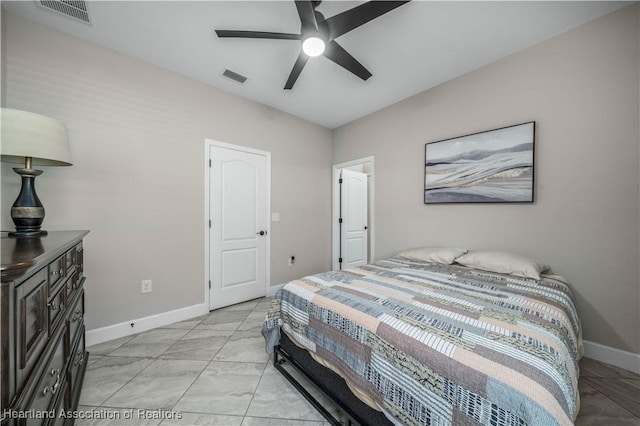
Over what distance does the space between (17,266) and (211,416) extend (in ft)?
4.10

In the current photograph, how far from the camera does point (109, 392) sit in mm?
1525

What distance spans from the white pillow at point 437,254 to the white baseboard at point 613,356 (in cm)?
Answer: 111

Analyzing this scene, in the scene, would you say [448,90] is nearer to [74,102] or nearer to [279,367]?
[279,367]

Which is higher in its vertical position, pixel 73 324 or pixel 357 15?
pixel 357 15

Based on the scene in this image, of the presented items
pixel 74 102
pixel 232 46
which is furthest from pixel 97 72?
pixel 232 46

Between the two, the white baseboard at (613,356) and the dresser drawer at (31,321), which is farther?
the white baseboard at (613,356)

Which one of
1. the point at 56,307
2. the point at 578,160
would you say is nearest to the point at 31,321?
the point at 56,307

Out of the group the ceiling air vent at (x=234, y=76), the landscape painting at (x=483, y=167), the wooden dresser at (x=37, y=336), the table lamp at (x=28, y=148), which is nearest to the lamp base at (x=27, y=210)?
the table lamp at (x=28, y=148)

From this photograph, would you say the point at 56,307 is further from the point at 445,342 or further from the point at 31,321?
the point at 445,342

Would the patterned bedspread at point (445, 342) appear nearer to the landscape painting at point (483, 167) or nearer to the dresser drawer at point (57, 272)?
the landscape painting at point (483, 167)

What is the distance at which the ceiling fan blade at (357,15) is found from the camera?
1.34 metres

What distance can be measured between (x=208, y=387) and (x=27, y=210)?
5.09ft

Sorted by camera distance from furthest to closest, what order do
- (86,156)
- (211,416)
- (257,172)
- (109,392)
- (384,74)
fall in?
(257,172) < (384,74) < (86,156) < (109,392) < (211,416)

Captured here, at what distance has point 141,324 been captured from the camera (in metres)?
2.31
